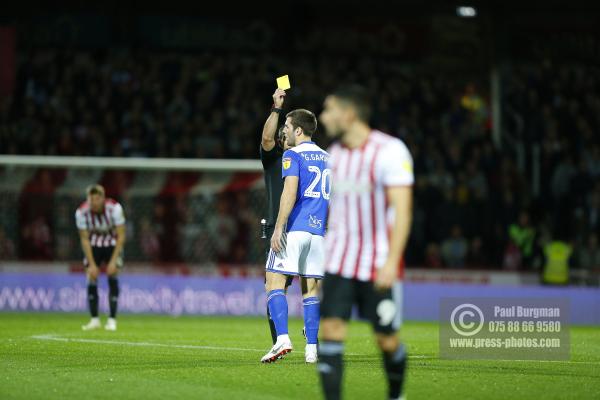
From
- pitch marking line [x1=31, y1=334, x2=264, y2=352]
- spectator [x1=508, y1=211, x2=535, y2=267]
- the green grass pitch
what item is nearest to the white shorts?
the green grass pitch

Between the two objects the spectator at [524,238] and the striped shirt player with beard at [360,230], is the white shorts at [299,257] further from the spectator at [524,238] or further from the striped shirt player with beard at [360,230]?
the spectator at [524,238]

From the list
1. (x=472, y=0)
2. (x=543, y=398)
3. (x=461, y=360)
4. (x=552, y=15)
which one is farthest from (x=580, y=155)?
(x=543, y=398)

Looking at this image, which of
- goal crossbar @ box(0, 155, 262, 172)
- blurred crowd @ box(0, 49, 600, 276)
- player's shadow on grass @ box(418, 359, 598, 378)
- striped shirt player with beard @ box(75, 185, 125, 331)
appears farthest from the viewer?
blurred crowd @ box(0, 49, 600, 276)

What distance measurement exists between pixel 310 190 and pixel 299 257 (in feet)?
2.01

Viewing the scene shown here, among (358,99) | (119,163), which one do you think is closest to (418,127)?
(119,163)

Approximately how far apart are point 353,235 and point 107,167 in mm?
15433

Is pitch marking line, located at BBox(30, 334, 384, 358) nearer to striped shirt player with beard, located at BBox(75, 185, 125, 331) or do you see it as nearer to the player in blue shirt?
the player in blue shirt

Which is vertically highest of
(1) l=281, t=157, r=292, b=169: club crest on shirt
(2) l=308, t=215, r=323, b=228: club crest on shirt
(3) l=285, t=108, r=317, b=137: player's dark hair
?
(3) l=285, t=108, r=317, b=137: player's dark hair

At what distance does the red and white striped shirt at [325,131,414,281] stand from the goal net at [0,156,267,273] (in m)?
14.3

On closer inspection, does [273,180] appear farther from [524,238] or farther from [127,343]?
[524,238]

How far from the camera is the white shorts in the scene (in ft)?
34.4

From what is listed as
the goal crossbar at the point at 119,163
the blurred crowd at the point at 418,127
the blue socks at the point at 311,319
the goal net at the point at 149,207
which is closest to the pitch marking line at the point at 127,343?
the blue socks at the point at 311,319

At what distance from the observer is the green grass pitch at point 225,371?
852 centimetres

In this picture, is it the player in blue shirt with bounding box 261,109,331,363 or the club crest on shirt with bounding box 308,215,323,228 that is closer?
the player in blue shirt with bounding box 261,109,331,363
